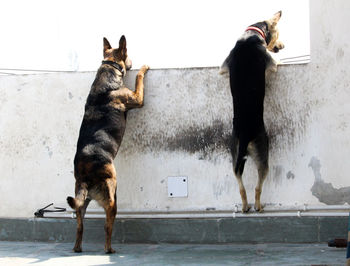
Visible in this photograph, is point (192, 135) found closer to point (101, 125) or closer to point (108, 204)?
point (101, 125)

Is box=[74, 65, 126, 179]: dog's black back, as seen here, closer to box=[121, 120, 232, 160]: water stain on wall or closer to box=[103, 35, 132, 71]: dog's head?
box=[103, 35, 132, 71]: dog's head

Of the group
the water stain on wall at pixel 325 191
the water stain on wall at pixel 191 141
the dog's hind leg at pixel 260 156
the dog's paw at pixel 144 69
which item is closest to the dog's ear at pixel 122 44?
the dog's paw at pixel 144 69

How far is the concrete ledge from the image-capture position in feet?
21.4

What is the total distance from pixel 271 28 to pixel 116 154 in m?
2.39

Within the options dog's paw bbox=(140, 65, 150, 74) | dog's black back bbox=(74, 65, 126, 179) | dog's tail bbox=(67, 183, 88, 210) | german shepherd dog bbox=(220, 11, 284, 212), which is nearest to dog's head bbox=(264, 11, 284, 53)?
german shepherd dog bbox=(220, 11, 284, 212)

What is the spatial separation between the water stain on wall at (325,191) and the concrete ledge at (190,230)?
0.22 m

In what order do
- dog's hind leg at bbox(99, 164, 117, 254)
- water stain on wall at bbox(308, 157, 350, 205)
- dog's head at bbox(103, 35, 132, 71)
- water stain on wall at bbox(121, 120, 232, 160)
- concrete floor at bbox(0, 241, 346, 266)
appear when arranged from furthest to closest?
dog's head at bbox(103, 35, 132, 71)
water stain on wall at bbox(121, 120, 232, 160)
water stain on wall at bbox(308, 157, 350, 205)
dog's hind leg at bbox(99, 164, 117, 254)
concrete floor at bbox(0, 241, 346, 266)

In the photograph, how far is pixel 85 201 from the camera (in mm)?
6473

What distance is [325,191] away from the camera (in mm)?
6609

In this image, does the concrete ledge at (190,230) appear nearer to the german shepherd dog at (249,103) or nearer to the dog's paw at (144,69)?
the german shepherd dog at (249,103)

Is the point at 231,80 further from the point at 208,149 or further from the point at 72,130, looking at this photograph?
the point at 72,130

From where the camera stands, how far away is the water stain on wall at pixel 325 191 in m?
6.53

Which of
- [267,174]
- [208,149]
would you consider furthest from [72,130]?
[267,174]

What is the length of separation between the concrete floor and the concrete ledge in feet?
0.36
